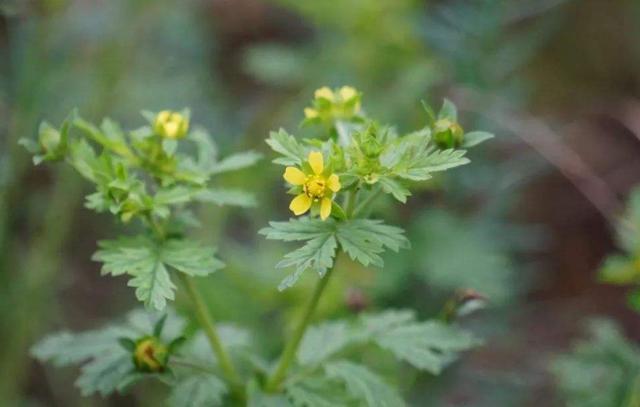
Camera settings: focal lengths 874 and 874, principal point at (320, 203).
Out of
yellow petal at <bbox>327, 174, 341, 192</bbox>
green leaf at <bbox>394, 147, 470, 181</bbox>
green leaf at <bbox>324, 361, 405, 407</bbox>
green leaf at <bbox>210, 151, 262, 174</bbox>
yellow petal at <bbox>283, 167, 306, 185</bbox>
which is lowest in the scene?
green leaf at <bbox>324, 361, 405, 407</bbox>

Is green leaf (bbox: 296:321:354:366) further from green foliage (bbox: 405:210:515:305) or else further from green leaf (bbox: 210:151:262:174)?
green foliage (bbox: 405:210:515:305)

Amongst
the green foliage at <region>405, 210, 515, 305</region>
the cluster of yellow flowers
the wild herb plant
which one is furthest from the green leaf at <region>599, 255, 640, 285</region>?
the cluster of yellow flowers

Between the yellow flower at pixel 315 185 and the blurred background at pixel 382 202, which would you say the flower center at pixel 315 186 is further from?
the blurred background at pixel 382 202

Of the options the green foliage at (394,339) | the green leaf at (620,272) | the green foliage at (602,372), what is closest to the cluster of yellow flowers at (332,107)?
the green foliage at (394,339)

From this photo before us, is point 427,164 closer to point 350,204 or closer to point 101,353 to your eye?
point 350,204

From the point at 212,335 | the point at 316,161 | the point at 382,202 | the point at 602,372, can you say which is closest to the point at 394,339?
the point at 212,335

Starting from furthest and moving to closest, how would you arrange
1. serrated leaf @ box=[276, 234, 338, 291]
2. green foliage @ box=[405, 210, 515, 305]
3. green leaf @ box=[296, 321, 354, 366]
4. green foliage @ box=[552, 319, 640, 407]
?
green foliage @ box=[405, 210, 515, 305] → green foliage @ box=[552, 319, 640, 407] → green leaf @ box=[296, 321, 354, 366] → serrated leaf @ box=[276, 234, 338, 291]
